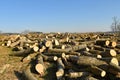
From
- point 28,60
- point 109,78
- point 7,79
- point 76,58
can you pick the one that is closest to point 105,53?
point 76,58

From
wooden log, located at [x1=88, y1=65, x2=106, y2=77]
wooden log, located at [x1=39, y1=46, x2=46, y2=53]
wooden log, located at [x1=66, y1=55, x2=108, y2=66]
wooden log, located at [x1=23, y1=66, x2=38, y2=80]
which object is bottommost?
wooden log, located at [x1=23, y1=66, x2=38, y2=80]

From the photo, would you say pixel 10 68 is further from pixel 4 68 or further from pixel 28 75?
pixel 28 75

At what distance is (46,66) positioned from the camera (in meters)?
11.8

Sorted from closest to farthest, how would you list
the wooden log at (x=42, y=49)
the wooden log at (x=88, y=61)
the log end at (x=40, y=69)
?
the wooden log at (x=88, y=61), the log end at (x=40, y=69), the wooden log at (x=42, y=49)

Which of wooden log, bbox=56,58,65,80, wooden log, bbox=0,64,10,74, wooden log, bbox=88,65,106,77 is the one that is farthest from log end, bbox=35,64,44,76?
wooden log, bbox=88,65,106,77

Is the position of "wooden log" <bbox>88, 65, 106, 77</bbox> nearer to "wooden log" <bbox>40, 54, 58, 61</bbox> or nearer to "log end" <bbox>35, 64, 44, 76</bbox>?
"log end" <bbox>35, 64, 44, 76</bbox>

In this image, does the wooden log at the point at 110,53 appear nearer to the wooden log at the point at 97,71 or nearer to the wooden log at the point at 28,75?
the wooden log at the point at 97,71

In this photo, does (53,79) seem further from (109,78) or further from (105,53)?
(105,53)

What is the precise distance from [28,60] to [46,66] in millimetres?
1620

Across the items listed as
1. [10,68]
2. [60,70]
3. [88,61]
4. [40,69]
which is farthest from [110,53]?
[10,68]

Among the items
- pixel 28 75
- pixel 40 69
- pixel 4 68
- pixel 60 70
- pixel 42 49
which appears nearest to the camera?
pixel 28 75

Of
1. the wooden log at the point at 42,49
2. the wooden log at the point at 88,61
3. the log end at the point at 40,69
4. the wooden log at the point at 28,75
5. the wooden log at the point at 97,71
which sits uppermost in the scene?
the wooden log at the point at 42,49

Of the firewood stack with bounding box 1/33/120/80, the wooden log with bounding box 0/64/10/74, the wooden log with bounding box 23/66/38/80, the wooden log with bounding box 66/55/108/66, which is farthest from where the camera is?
the wooden log with bounding box 0/64/10/74

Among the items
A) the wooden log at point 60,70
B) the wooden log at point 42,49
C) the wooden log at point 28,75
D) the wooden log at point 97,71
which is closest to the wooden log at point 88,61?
the wooden log at point 97,71
